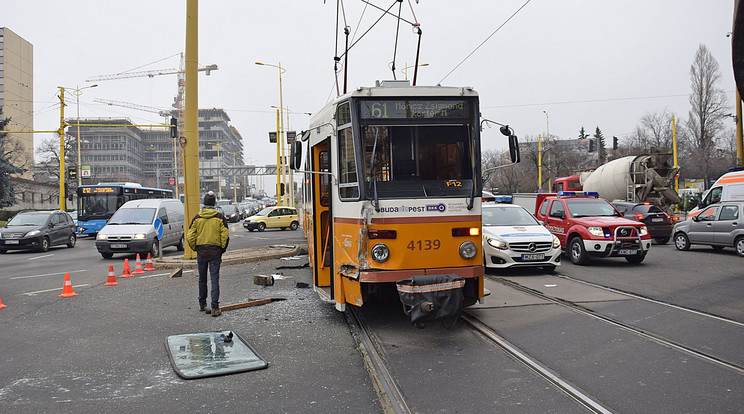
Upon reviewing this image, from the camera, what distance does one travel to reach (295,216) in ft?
120

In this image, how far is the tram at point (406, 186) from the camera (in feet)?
22.3

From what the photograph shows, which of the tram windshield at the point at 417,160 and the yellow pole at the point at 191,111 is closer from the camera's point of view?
the tram windshield at the point at 417,160

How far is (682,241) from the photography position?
17.3m

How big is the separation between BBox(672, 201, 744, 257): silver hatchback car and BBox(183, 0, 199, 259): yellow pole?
14814 mm

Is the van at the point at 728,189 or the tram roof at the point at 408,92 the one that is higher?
the tram roof at the point at 408,92

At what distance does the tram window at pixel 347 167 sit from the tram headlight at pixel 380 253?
68 centimetres

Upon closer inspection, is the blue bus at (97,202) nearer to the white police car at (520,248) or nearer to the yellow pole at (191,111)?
the yellow pole at (191,111)

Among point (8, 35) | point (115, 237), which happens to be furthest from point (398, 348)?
point (8, 35)

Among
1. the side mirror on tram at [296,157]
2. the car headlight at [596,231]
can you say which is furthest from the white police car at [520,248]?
the side mirror on tram at [296,157]

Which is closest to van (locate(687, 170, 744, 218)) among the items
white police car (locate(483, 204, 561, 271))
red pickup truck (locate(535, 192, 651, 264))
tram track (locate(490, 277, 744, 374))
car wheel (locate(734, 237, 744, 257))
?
car wheel (locate(734, 237, 744, 257))

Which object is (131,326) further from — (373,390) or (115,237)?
(115,237)

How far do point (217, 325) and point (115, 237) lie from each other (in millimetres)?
11569

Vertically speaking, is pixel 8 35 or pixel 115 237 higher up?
pixel 8 35

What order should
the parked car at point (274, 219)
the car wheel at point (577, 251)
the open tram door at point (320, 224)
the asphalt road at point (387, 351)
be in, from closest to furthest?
1. the asphalt road at point (387, 351)
2. the open tram door at point (320, 224)
3. the car wheel at point (577, 251)
4. the parked car at point (274, 219)
